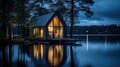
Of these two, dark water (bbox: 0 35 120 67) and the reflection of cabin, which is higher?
the reflection of cabin

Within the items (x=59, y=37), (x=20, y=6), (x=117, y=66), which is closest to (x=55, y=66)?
(x=117, y=66)

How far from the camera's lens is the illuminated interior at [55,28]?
144ft

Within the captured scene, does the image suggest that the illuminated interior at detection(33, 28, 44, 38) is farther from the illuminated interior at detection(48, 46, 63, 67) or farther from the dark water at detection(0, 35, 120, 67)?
the illuminated interior at detection(48, 46, 63, 67)

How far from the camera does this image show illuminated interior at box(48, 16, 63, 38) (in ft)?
144

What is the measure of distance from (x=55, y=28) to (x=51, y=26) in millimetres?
1046

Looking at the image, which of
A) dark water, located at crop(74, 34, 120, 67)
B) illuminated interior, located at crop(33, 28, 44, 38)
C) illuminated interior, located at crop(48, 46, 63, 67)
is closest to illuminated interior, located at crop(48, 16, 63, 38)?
illuminated interior, located at crop(33, 28, 44, 38)

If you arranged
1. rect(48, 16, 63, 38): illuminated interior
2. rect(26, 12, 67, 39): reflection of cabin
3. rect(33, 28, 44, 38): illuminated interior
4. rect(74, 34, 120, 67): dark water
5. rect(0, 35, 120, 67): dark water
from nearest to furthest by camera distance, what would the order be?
rect(0, 35, 120, 67): dark water < rect(74, 34, 120, 67): dark water < rect(26, 12, 67, 39): reflection of cabin < rect(48, 16, 63, 38): illuminated interior < rect(33, 28, 44, 38): illuminated interior

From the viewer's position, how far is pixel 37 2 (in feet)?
172

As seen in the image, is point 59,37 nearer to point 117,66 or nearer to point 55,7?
point 55,7

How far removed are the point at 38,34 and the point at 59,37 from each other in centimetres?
435

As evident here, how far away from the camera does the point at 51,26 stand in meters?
44.0

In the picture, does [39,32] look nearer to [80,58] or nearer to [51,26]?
[51,26]

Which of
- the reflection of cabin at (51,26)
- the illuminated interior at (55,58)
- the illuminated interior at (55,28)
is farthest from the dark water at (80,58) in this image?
the illuminated interior at (55,28)

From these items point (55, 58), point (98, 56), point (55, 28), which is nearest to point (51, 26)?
point (55, 28)
